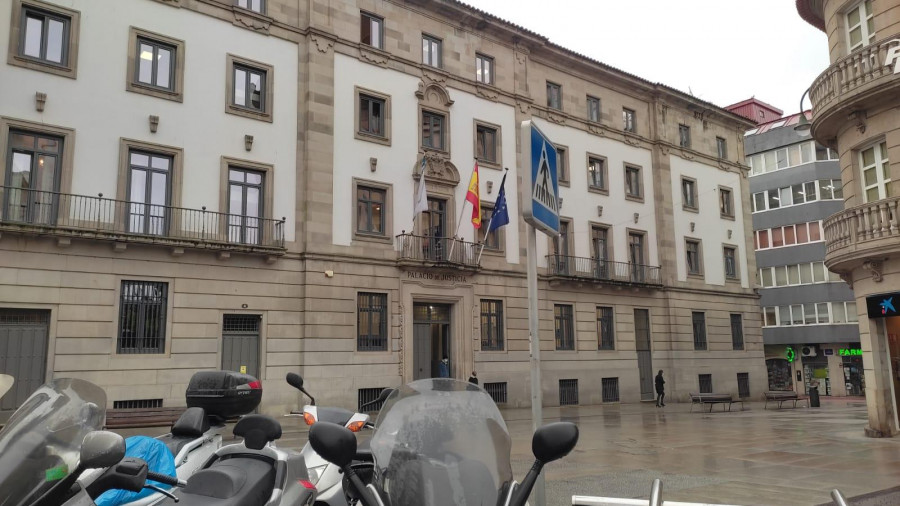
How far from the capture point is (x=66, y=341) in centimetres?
1853

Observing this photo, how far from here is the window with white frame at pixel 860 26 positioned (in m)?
16.3

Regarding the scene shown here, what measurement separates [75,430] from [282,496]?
1441mm

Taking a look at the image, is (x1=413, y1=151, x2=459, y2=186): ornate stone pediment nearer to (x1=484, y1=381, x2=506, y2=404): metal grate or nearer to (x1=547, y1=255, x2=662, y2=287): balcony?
(x1=547, y1=255, x2=662, y2=287): balcony

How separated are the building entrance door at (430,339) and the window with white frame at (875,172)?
1518 cm

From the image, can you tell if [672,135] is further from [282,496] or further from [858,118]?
[282,496]

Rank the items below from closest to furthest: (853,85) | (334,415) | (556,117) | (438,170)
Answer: (334,415)
(853,85)
(438,170)
(556,117)

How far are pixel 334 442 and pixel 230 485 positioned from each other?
1305 mm

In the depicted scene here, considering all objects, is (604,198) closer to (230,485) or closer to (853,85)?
(853,85)

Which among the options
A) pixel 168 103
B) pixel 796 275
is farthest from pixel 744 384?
pixel 168 103

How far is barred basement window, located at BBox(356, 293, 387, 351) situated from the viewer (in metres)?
24.2

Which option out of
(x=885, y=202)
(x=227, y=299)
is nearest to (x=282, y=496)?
(x=885, y=202)

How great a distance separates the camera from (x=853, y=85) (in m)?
15.7

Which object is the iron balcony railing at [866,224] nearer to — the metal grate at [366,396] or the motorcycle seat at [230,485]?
the metal grate at [366,396]

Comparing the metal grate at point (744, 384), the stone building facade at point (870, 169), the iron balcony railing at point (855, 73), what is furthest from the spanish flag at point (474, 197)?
the metal grate at point (744, 384)
